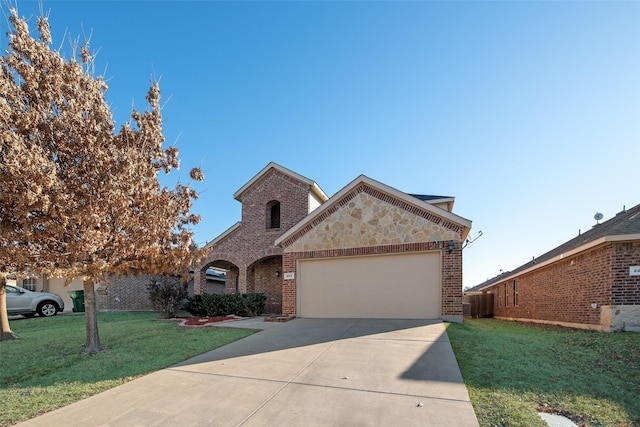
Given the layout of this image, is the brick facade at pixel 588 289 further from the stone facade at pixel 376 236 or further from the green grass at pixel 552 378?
the stone facade at pixel 376 236

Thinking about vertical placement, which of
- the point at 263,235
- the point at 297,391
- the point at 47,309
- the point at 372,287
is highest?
the point at 263,235

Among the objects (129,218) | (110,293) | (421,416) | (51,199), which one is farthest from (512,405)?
(110,293)

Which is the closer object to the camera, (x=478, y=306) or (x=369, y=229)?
(x=369, y=229)

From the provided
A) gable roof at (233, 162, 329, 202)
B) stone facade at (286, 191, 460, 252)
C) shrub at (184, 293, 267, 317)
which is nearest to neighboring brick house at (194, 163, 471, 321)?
stone facade at (286, 191, 460, 252)

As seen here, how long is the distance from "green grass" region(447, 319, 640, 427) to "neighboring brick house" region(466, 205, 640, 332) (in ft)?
4.09

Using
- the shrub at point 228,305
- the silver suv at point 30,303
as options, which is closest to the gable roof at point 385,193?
the shrub at point 228,305

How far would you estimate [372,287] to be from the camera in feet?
33.9

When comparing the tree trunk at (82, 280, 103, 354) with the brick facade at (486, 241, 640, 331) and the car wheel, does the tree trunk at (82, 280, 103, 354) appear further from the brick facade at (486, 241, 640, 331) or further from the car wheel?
the brick facade at (486, 241, 640, 331)

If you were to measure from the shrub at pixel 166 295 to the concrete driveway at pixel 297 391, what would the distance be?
743 centimetres

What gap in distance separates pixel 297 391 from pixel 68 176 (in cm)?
523

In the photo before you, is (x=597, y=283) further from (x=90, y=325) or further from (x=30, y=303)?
(x=30, y=303)

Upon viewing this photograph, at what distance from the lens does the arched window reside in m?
15.3

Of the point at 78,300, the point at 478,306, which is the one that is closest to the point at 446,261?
the point at 478,306

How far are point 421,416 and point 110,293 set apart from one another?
18.6 metres
